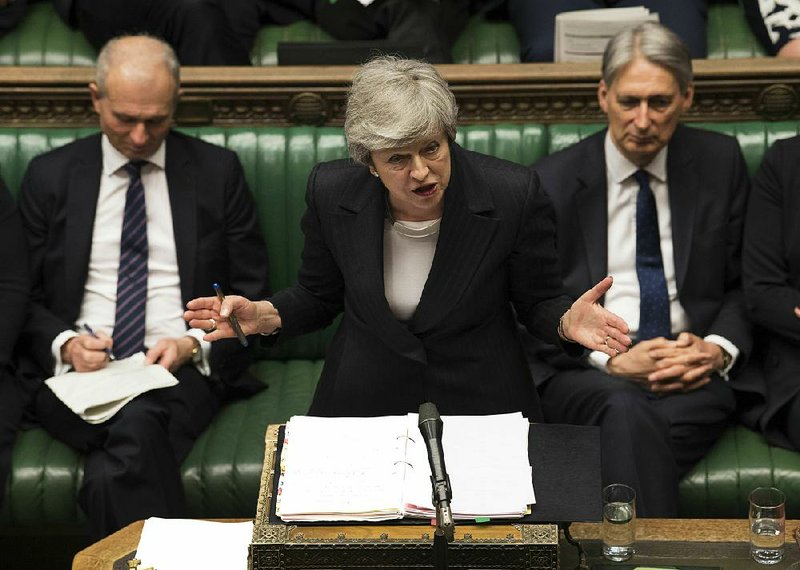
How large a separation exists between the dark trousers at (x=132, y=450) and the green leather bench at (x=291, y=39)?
145 centimetres

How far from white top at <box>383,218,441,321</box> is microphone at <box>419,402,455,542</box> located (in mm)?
863

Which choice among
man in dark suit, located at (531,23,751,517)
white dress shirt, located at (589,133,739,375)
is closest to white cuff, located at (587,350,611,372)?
man in dark suit, located at (531,23,751,517)

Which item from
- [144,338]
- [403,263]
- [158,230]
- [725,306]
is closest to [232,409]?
[144,338]

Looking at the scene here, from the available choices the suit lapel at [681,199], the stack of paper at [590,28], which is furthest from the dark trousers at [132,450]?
the stack of paper at [590,28]

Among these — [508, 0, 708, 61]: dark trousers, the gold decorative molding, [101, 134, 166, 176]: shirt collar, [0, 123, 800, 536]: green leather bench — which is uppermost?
[508, 0, 708, 61]: dark trousers

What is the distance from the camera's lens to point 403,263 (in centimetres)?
289

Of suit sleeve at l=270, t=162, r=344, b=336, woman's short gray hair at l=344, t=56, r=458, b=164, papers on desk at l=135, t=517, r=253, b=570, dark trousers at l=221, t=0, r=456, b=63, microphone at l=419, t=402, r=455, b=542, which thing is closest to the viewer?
microphone at l=419, t=402, r=455, b=542

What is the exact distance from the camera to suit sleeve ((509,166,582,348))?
9.29 ft

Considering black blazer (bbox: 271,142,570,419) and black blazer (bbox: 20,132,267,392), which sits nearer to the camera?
black blazer (bbox: 271,142,570,419)

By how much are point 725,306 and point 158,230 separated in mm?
1588

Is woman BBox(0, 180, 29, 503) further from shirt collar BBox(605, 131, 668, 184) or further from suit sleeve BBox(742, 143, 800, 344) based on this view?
suit sleeve BBox(742, 143, 800, 344)

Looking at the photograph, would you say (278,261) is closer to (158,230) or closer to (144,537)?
(158,230)

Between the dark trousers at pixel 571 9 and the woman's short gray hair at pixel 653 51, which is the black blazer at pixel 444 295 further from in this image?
the dark trousers at pixel 571 9

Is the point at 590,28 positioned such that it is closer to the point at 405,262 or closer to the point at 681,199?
the point at 681,199
